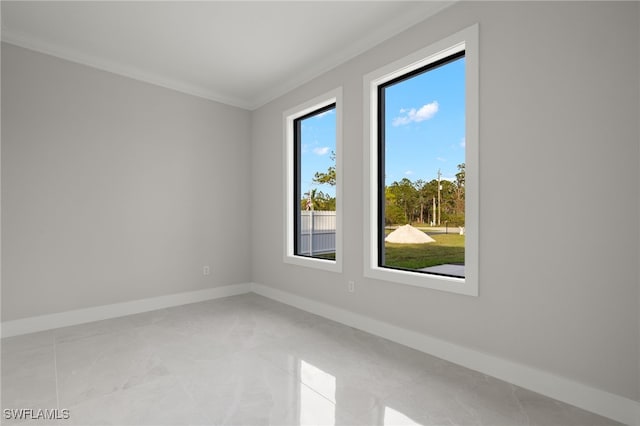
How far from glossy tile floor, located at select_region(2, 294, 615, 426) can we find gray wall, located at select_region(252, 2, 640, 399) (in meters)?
0.33

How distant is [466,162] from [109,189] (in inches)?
138

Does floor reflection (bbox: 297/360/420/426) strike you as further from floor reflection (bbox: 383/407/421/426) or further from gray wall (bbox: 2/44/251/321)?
gray wall (bbox: 2/44/251/321)

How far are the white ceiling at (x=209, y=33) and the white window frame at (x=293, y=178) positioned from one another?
0.34 meters

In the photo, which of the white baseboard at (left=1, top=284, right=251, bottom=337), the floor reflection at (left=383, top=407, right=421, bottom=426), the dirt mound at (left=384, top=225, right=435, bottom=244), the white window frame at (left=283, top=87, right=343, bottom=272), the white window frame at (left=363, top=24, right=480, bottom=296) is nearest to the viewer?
the floor reflection at (left=383, top=407, right=421, bottom=426)

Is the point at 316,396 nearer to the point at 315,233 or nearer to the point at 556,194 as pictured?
the point at 556,194

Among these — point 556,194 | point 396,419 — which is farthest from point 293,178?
point 396,419

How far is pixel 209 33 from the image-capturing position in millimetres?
3027

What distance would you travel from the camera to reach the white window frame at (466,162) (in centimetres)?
235

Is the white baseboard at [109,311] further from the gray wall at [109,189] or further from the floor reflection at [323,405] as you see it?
the floor reflection at [323,405]

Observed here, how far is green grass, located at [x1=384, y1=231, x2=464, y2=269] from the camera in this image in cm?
268

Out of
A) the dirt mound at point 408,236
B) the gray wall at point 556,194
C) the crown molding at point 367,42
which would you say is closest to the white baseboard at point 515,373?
the gray wall at point 556,194

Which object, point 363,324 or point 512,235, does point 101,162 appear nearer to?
point 363,324

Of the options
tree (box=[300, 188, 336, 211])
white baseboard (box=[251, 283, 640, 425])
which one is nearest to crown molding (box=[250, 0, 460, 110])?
tree (box=[300, 188, 336, 211])

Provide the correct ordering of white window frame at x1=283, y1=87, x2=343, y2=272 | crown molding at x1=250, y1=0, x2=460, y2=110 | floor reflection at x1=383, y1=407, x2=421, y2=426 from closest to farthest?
floor reflection at x1=383, y1=407, x2=421, y2=426
crown molding at x1=250, y1=0, x2=460, y2=110
white window frame at x1=283, y1=87, x2=343, y2=272
